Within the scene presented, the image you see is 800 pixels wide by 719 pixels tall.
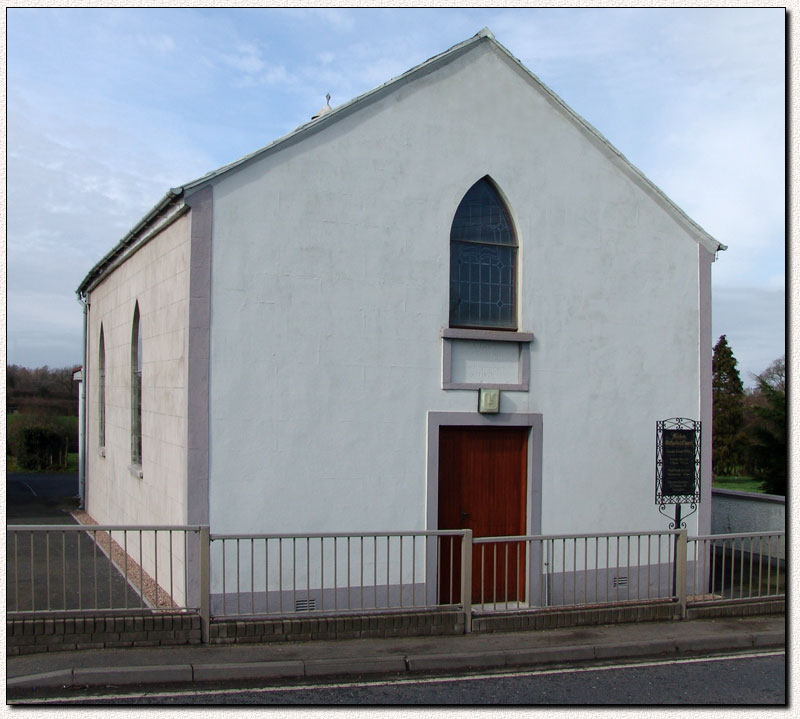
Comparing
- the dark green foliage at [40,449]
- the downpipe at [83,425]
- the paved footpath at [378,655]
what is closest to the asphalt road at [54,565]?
the downpipe at [83,425]

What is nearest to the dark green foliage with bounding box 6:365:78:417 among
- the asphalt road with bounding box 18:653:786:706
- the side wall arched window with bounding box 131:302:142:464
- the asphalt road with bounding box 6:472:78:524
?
the asphalt road with bounding box 6:472:78:524

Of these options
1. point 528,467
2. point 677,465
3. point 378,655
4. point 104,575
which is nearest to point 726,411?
point 677,465

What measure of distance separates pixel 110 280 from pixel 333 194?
667cm

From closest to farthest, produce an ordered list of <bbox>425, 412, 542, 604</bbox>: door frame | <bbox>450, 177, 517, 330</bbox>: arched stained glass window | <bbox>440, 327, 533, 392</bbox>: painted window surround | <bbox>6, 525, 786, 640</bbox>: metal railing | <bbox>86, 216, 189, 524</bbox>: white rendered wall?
<bbox>6, 525, 786, 640</bbox>: metal railing
<bbox>86, 216, 189, 524</bbox>: white rendered wall
<bbox>425, 412, 542, 604</bbox>: door frame
<bbox>440, 327, 533, 392</bbox>: painted window surround
<bbox>450, 177, 517, 330</bbox>: arched stained glass window

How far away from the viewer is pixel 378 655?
25.6 ft

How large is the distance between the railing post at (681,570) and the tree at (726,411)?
2659 cm

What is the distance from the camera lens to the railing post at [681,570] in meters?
9.62

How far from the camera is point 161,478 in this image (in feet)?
34.0

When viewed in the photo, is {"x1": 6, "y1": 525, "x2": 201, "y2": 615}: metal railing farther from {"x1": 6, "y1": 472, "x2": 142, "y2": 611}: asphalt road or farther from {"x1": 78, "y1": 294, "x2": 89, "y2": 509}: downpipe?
{"x1": 78, "y1": 294, "x2": 89, "y2": 509}: downpipe

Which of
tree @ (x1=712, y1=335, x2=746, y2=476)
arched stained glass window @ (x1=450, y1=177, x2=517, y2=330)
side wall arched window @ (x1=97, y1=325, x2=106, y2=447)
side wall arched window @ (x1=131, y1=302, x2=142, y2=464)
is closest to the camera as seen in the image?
arched stained glass window @ (x1=450, y1=177, x2=517, y2=330)

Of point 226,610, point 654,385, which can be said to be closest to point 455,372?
point 654,385

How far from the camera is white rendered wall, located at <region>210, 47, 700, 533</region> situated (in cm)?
931

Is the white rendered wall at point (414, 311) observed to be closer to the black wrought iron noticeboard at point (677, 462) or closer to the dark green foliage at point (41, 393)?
the black wrought iron noticeboard at point (677, 462)

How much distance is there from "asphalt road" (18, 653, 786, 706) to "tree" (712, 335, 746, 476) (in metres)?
28.8
